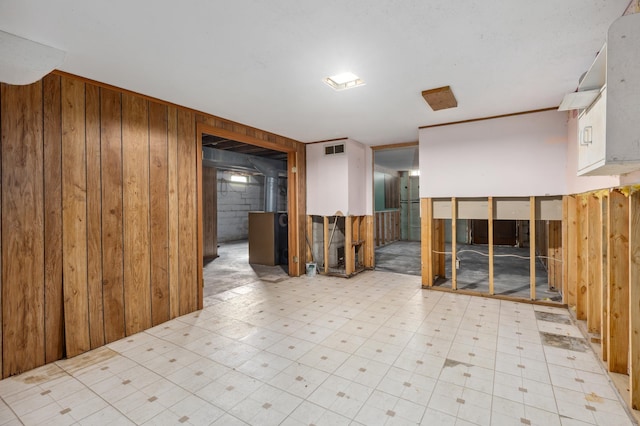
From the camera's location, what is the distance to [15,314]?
95.2 inches

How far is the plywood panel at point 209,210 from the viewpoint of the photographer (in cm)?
774

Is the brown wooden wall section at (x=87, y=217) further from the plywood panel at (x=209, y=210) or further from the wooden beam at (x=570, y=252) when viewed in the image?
the wooden beam at (x=570, y=252)

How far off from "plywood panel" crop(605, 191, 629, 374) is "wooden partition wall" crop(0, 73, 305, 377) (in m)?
4.18

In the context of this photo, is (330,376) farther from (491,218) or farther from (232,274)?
(232,274)

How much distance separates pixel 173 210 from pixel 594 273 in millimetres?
4646

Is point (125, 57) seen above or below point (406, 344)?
above

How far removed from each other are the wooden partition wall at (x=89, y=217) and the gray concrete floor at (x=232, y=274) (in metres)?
1.09

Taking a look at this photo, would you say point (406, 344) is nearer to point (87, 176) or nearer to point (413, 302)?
point (413, 302)

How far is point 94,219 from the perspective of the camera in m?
2.89

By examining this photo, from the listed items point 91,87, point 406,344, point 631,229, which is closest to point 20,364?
point 91,87

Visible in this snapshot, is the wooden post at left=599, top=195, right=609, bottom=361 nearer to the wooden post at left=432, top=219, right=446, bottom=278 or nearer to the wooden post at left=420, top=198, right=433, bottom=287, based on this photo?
the wooden post at left=420, top=198, right=433, bottom=287

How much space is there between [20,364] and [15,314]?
42 centimetres

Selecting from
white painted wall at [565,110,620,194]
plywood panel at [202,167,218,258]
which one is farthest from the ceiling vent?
Answer: plywood panel at [202,167,218,258]

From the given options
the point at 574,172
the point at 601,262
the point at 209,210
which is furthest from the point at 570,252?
the point at 209,210
